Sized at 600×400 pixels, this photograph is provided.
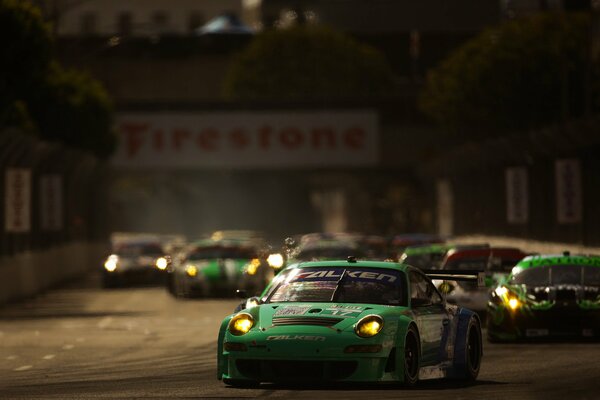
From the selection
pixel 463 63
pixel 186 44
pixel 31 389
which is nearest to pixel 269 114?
pixel 463 63

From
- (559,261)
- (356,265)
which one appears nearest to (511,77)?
(559,261)

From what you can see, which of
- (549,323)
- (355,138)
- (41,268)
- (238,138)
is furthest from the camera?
(238,138)

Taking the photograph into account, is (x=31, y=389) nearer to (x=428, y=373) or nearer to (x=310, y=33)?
(x=428, y=373)

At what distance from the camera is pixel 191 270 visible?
4209 cm

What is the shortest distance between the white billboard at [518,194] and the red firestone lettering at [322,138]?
118ft

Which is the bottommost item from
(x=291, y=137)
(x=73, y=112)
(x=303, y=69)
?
(x=291, y=137)

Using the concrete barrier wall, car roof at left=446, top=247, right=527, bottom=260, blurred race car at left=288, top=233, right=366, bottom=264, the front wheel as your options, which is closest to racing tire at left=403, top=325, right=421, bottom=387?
the front wheel

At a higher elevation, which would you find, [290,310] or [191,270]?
[290,310]

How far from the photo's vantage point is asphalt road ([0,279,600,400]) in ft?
55.5

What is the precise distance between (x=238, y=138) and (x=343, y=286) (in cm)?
7064

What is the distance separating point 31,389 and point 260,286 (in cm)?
2470

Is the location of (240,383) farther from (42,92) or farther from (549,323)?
(42,92)

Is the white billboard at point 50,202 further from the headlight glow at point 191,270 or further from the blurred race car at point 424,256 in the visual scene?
the blurred race car at point 424,256

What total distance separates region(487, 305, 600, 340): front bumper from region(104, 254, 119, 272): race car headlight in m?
26.7
